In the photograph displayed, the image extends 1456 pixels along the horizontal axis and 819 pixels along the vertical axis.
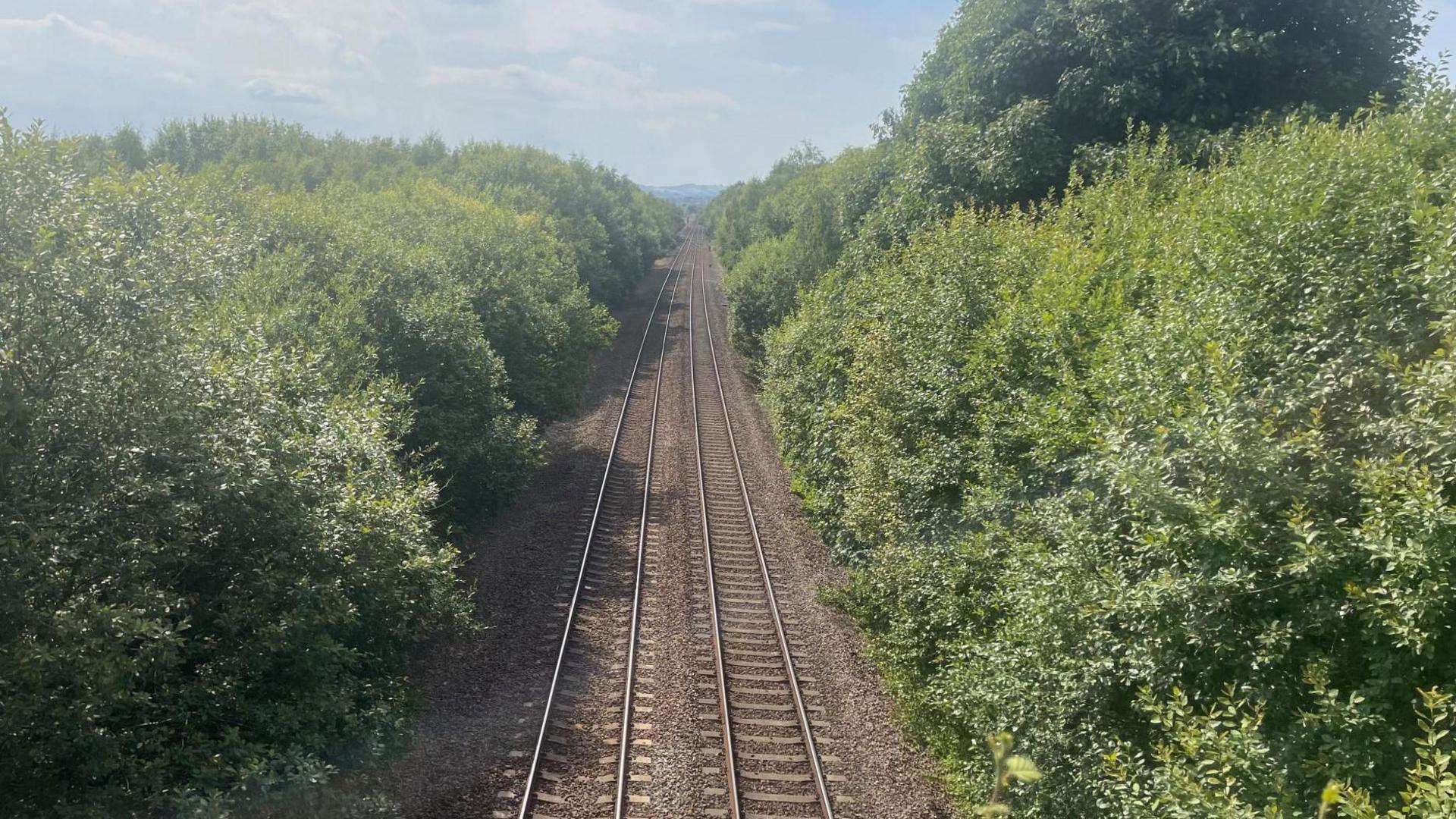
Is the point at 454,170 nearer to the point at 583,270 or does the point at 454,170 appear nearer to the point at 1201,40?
the point at 583,270

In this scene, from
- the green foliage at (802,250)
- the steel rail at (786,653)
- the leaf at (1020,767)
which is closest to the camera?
the leaf at (1020,767)

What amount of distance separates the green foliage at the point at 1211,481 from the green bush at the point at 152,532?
24.7ft

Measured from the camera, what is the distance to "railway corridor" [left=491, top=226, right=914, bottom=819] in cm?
988

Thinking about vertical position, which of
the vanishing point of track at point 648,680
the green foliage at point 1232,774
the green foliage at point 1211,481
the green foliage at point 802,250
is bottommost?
the vanishing point of track at point 648,680

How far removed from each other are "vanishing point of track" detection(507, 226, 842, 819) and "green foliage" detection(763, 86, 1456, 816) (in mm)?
1963

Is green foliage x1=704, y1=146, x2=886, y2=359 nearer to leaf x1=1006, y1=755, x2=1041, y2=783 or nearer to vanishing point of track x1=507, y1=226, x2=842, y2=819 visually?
vanishing point of track x1=507, y1=226, x2=842, y2=819

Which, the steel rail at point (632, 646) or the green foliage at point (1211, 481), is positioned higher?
the green foliage at point (1211, 481)

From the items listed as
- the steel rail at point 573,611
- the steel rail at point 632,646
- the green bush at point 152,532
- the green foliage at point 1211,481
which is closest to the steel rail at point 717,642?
the steel rail at point 632,646

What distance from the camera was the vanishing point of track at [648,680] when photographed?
9.87 meters

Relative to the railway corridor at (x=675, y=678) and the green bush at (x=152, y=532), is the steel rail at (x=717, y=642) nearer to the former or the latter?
the railway corridor at (x=675, y=678)

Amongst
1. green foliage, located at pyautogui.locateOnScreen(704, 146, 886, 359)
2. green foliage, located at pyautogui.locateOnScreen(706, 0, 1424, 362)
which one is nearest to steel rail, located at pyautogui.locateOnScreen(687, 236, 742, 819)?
green foliage, located at pyautogui.locateOnScreen(706, 0, 1424, 362)

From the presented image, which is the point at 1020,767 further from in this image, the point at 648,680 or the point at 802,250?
the point at 802,250

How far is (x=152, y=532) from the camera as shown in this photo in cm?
763

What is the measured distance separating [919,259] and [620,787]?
1181 cm
